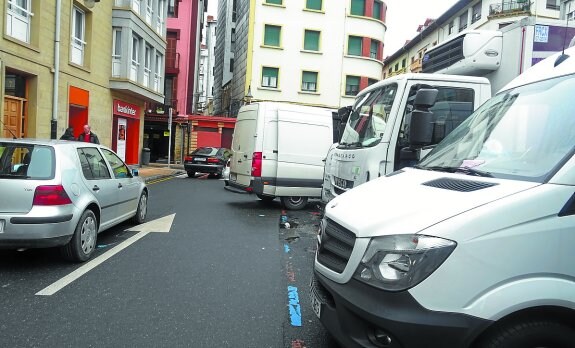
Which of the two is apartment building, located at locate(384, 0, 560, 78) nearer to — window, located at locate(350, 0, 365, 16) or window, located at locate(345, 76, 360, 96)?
window, located at locate(345, 76, 360, 96)

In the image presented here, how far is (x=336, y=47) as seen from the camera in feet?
118

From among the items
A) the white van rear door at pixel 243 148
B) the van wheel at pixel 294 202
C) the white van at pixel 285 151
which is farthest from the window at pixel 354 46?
the van wheel at pixel 294 202

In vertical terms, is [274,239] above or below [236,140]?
below

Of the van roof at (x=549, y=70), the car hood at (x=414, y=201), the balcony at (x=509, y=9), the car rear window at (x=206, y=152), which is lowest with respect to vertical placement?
the car rear window at (x=206, y=152)

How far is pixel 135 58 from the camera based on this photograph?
22828mm

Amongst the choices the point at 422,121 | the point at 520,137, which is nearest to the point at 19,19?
the point at 422,121

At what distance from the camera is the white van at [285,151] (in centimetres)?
1099

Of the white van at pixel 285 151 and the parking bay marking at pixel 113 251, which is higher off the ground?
the white van at pixel 285 151

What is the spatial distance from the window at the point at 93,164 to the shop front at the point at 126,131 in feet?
53.2

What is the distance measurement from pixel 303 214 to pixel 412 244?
8273mm

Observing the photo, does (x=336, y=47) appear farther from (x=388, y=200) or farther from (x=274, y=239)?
(x=388, y=200)

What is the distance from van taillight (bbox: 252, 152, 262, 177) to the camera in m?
10.9

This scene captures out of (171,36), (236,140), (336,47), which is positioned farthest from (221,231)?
(171,36)

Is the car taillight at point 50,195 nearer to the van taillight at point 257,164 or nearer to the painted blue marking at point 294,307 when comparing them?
the painted blue marking at point 294,307
